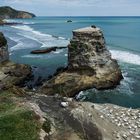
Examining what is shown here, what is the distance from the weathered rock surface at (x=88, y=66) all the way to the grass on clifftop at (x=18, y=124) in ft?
61.4

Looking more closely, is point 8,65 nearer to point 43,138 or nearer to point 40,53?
point 40,53

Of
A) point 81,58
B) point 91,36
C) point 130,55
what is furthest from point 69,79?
point 130,55

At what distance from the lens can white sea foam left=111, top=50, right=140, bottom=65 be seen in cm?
6438

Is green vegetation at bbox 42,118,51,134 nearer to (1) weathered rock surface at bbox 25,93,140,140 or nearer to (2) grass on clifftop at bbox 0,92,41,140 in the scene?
(1) weathered rock surface at bbox 25,93,140,140

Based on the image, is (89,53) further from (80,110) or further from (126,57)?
(126,57)

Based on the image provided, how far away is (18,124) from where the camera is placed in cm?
2419

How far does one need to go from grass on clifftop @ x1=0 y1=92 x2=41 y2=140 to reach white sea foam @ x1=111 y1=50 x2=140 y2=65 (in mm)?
39773

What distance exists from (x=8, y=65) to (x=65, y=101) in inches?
1023

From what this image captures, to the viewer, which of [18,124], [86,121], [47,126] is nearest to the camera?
[18,124]

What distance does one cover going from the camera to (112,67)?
47875 millimetres

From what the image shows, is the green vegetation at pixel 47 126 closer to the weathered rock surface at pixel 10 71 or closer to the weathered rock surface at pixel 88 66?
the weathered rock surface at pixel 88 66

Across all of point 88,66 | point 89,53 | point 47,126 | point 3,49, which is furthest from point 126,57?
point 47,126

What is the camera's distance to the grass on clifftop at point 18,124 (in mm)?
23406

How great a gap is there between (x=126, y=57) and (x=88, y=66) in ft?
78.4
